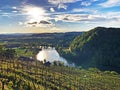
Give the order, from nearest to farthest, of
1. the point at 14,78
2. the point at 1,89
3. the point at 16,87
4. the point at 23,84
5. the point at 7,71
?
the point at 1,89 < the point at 16,87 < the point at 23,84 < the point at 14,78 < the point at 7,71

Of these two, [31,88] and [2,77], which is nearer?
[31,88]

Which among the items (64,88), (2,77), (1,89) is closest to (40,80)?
(64,88)

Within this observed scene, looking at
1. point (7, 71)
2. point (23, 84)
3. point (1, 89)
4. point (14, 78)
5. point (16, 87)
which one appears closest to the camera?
point (1, 89)

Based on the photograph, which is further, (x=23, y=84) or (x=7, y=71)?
(x=7, y=71)

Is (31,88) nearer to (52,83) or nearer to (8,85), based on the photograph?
(8,85)

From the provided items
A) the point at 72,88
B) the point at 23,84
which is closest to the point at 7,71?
the point at 23,84

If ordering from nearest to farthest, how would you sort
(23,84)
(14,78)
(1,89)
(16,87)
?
(1,89) → (16,87) → (23,84) → (14,78)

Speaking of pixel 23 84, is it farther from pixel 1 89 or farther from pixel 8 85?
pixel 1 89

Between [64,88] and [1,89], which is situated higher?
[1,89]

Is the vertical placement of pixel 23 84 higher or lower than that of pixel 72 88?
higher
